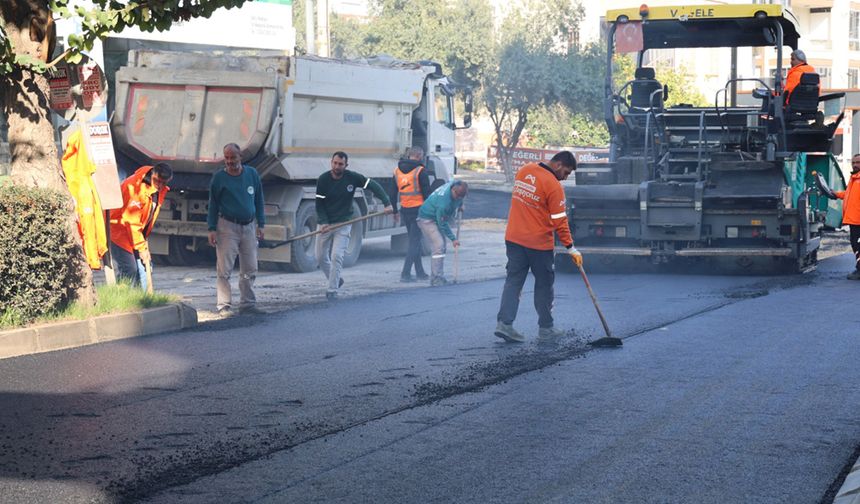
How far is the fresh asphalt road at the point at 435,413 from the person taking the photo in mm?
5395

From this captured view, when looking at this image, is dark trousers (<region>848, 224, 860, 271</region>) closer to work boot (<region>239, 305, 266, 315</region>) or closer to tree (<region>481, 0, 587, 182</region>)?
work boot (<region>239, 305, 266, 315</region>)

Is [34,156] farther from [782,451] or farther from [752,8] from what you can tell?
[752,8]

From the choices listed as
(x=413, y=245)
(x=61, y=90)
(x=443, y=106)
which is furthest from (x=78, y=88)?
(x=443, y=106)

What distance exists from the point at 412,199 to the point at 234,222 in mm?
4392

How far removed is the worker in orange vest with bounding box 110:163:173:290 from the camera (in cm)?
1179

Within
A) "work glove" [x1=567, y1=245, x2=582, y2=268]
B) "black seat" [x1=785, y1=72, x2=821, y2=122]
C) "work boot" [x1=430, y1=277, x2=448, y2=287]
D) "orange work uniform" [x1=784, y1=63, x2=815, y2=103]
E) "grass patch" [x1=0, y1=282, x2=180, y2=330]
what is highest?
"orange work uniform" [x1=784, y1=63, x2=815, y2=103]

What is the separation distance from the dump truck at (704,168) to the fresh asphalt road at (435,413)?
391 cm

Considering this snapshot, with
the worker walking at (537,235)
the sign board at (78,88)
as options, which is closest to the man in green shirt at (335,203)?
the sign board at (78,88)

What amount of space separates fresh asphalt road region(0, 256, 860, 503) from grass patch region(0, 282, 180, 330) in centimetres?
50

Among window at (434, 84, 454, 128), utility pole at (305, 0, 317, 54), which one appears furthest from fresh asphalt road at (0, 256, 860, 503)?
utility pole at (305, 0, 317, 54)

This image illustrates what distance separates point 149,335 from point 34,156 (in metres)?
1.78

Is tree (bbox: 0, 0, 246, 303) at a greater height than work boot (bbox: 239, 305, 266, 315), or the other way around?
tree (bbox: 0, 0, 246, 303)

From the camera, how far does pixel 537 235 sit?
981 cm

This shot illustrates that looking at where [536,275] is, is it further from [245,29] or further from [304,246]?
[245,29]
